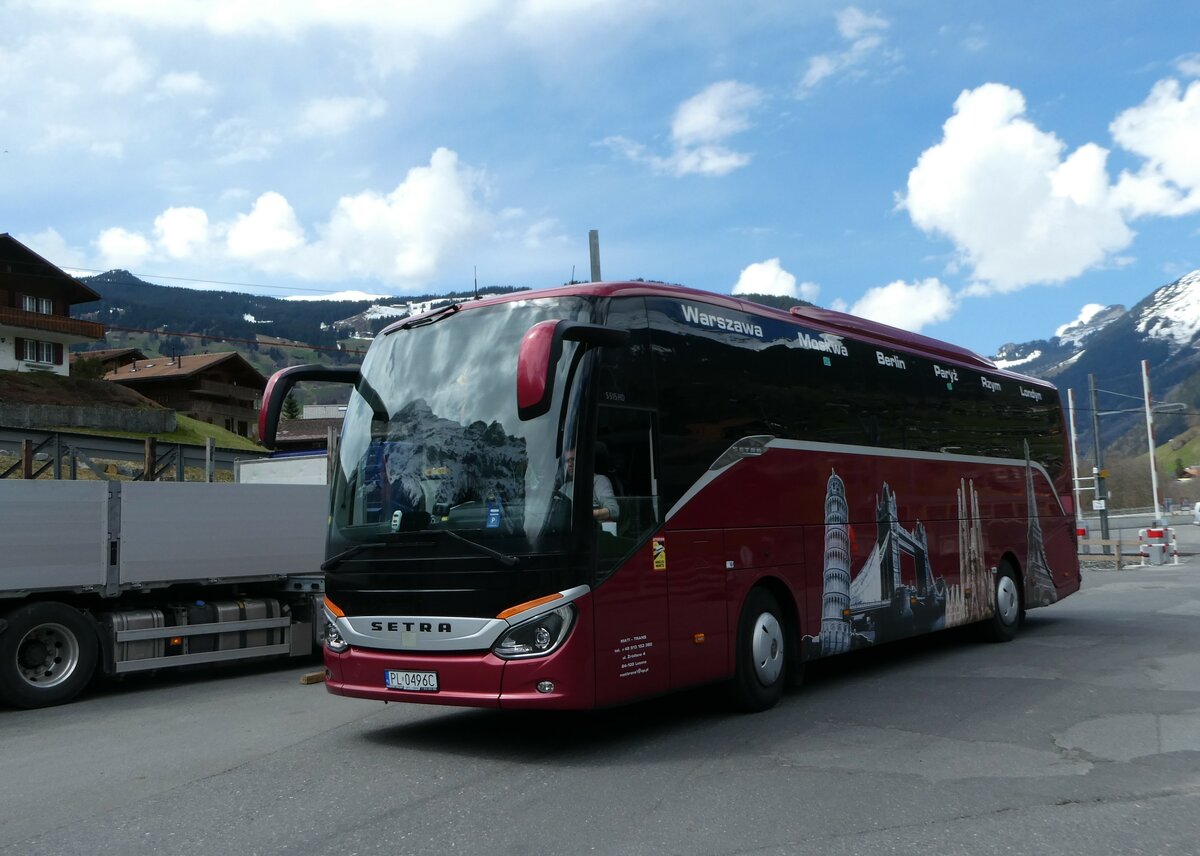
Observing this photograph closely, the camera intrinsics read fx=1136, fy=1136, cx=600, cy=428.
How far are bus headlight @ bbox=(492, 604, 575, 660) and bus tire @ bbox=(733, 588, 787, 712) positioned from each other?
218cm

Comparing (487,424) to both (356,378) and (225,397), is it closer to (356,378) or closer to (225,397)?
(356,378)

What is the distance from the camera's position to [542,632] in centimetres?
756

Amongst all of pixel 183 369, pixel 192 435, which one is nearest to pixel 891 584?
pixel 192 435

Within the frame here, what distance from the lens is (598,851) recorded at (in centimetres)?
553

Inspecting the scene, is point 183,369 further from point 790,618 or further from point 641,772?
point 641,772

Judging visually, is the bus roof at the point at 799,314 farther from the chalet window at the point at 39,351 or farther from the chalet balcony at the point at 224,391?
the chalet balcony at the point at 224,391

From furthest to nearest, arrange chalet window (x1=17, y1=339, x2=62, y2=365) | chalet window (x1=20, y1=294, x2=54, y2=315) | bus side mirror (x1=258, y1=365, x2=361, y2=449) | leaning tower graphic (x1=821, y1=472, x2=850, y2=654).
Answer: chalet window (x1=20, y1=294, x2=54, y2=315)
chalet window (x1=17, y1=339, x2=62, y2=365)
leaning tower graphic (x1=821, y1=472, x2=850, y2=654)
bus side mirror (x1=258, y1=365, x2=361, y2=449)

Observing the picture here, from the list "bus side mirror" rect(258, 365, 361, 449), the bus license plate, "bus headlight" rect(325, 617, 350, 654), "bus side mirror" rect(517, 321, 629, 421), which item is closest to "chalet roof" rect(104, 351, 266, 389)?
"bus side mirror" rect(258, 365, 361, 449)

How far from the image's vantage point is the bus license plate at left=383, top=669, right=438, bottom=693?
7.85m

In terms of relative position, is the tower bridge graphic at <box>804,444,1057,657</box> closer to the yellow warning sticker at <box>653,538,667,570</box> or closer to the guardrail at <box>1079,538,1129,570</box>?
the yellow warning sticker at <box>653,538,667,570</box>

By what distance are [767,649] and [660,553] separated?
1832mm

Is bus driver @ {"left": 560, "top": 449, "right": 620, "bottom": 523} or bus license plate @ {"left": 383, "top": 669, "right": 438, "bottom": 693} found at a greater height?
bus driver @ {"left": 560, "top": 449, "right": 620, "bottom": 523}

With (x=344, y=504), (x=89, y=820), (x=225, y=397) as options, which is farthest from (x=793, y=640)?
(x=225, y=397)

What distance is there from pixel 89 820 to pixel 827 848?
4.05 m
